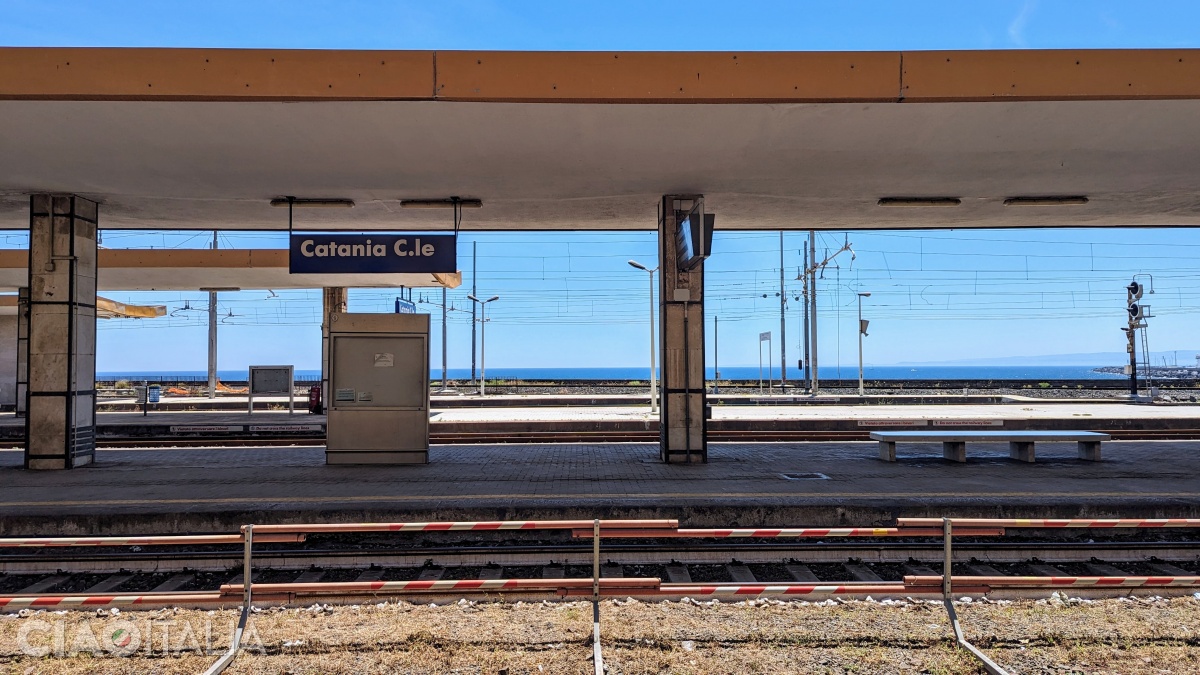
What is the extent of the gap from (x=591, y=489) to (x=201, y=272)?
17.1 metres

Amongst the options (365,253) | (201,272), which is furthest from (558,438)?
(201,272)

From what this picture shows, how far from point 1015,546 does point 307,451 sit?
471 inches

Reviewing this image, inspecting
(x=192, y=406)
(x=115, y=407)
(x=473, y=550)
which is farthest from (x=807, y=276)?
(x=473, y=550)

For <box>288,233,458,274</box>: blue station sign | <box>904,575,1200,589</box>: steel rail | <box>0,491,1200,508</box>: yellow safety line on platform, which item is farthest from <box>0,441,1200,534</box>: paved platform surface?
<box>288,233,458,274</box>: blue station sign

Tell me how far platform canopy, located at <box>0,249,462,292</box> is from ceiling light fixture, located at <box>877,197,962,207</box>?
10479mm

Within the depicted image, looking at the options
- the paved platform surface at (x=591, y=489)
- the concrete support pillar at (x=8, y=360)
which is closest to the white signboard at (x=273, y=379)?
the paved platform surface at (x=591, y=489)

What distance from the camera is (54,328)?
1191cm

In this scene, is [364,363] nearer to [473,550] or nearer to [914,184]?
[473,550]

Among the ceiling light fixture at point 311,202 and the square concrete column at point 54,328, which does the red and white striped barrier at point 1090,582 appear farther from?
the square concrete column at point 54,328

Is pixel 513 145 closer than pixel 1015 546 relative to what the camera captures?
No

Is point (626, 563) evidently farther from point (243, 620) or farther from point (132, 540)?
point (132, 540)

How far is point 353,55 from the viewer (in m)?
7.58

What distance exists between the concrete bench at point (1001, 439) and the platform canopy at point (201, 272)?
1088 cm

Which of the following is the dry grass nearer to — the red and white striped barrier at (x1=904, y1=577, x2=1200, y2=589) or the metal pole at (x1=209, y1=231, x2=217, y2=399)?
the red and white striped barrier at (x1=904, y1=577, x2=1200, y2=589)
